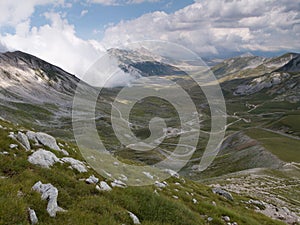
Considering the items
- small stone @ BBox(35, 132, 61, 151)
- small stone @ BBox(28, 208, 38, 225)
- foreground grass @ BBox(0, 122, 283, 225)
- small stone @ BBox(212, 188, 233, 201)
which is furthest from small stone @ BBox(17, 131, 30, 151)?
small stone @ BBox(212, 188, 233, 201)

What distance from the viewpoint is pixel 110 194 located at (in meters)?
14.6

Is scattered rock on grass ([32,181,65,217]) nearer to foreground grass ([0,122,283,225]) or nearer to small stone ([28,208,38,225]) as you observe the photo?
foreground grass ([0,122,283,225])

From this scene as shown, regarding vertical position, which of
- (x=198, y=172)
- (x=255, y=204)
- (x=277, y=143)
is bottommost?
(x=198, y=172)

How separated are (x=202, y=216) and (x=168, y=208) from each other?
380cm

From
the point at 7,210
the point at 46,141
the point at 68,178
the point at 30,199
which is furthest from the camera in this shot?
the point at 46,141

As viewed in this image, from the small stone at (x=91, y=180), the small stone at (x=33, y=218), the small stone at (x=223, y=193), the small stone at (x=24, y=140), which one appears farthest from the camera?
the small stone at (x=223, y=193)

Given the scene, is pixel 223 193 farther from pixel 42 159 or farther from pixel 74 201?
pixel 74 201

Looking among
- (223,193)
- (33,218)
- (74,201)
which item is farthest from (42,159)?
(223,193)

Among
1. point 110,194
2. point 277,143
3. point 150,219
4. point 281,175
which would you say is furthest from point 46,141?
point 277,143

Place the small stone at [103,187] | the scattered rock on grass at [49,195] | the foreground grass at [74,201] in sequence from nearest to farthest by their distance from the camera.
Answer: the foreground grass at [74,201], the scattered rock on grass at [49,195], the small stone at [103,187]

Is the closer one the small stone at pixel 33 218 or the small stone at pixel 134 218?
the small stone at pixel 33 218

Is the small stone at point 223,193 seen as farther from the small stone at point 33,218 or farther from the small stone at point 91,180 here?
the small stone at point 33,218

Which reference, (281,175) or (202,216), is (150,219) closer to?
(202,216)

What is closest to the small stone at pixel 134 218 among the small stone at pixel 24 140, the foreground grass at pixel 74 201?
the foreground grass at pixel 74 201
